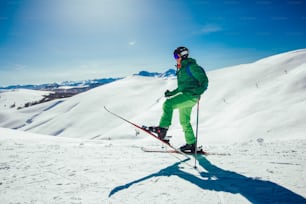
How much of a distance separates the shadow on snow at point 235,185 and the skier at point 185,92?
5.49 feet

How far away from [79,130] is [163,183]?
26427 mm

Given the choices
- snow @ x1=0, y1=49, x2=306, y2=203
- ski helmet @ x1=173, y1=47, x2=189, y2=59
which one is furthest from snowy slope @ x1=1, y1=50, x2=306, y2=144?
ski helmet @ x1=173, y1=47, x2=189, y2=59

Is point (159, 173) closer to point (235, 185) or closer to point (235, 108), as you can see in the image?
point (235, 185)

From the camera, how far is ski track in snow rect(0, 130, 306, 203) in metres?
2.58

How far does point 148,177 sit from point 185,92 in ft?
8.36

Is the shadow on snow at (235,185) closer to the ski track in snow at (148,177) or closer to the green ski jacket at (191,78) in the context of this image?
the ski track in snow at (148,177)

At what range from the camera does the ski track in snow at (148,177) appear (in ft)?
8.46

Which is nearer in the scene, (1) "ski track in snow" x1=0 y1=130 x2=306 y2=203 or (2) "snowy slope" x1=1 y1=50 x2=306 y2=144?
(1) "ski track in snow" x1=0 y1=130 x2=306 y2=203

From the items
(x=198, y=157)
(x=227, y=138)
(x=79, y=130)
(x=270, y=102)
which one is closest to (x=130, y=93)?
(x=79, y=130)

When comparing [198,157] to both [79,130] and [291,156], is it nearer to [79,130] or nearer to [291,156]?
[291,156]

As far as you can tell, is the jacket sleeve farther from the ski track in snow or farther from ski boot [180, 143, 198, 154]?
the ski track in snow

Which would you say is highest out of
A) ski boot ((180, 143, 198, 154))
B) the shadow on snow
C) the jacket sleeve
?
the jacket sleeve

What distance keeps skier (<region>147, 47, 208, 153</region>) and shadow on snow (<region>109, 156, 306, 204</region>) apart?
1674 millimetres

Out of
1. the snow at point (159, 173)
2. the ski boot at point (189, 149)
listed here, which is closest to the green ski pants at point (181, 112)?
the ski boot at point (189, 149)
